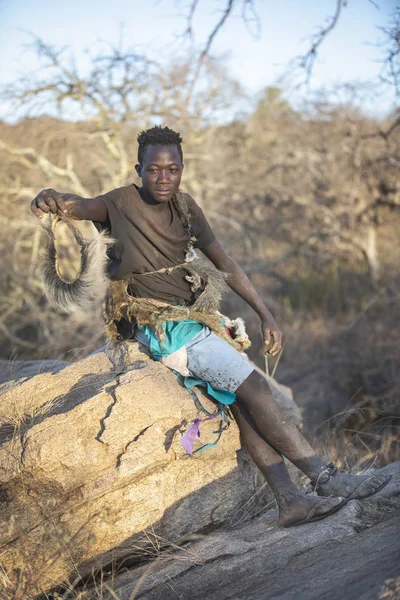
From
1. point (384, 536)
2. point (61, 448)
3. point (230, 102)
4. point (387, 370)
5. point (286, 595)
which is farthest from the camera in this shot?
point (230, 102)

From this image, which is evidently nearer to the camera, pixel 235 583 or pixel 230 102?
pixel 235 583

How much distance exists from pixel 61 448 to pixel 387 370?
20.3ft

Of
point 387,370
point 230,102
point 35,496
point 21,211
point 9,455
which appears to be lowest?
point 387,370

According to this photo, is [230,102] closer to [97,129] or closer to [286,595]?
[97,129]

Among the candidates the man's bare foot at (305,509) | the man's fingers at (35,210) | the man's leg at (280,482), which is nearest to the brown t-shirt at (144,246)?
the man's fingers at (35,210)

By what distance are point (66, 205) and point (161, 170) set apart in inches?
20.6

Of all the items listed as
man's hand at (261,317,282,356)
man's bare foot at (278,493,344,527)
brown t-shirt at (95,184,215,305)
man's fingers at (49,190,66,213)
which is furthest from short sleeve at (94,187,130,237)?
man's bare foot at (278,493,344,527)

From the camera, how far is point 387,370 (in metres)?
7.86

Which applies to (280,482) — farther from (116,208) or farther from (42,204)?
(42,204)

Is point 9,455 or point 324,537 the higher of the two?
point 9,455

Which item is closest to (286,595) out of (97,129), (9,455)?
(9,455)

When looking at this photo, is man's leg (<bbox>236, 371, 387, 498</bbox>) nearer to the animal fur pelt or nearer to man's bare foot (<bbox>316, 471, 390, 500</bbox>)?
man's bare foot (<bbox>316, 471, 390, 500</bbox>)

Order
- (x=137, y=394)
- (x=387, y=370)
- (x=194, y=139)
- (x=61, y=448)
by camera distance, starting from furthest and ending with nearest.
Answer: (x=194, y=139) → (x=387, y=370) → (x=137, y=394) → (x=61, y=448)

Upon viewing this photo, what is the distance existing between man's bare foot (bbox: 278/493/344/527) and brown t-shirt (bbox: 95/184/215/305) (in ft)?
3.80
